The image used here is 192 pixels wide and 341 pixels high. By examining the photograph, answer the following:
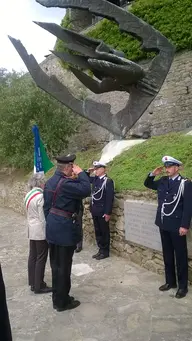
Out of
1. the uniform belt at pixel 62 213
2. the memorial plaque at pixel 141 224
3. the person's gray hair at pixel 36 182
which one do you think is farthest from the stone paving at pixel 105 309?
the person's gray hair at pixel 36 182

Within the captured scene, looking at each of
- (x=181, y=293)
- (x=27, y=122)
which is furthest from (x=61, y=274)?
(x=27, y=122)

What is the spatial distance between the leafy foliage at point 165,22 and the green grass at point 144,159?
7023 millimetres

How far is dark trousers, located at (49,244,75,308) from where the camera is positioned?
396 centimetres

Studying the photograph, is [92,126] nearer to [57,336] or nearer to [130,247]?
[130,247]

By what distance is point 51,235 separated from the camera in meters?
3.98

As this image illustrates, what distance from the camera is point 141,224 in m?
5.18

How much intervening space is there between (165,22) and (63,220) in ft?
37.4

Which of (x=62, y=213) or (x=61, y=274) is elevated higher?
(x=62, y=213)

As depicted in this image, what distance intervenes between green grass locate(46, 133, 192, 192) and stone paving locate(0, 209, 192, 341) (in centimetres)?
133

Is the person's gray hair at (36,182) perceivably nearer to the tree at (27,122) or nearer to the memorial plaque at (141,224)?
the memorial plaque at (141,224)

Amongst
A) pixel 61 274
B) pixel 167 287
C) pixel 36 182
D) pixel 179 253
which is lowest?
pixel 167 287

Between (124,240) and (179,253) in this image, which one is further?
(124,240)

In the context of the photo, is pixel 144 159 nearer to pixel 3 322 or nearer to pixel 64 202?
pixel 64 202

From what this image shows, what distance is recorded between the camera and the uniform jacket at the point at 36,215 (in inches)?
176
